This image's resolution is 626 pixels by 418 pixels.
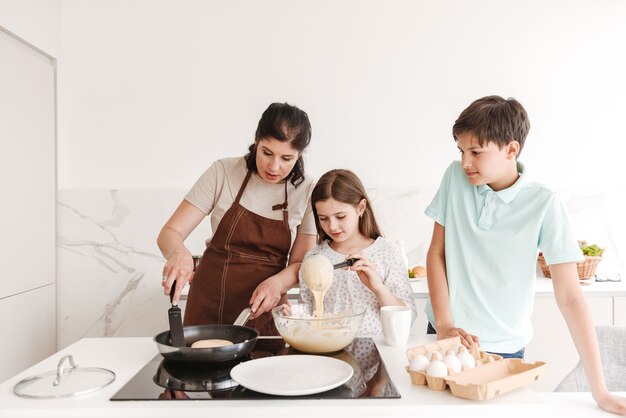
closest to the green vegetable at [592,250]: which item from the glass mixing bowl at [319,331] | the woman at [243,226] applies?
the woman at [243,226]

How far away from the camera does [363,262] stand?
1626 mm

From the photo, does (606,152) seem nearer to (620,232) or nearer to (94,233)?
(620,232)

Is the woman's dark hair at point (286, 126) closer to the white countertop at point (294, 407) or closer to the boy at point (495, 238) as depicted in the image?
the boy at point (495, 238)

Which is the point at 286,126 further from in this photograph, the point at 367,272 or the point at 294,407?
the point at 294,407

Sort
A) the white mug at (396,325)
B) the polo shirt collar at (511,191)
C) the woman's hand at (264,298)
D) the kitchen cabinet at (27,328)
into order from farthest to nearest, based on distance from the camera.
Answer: the kitchen cabinet at (27,328) → the woman's hand at (264,298) → the polo shirt collar at (511,191) → the white mug at (396,325)

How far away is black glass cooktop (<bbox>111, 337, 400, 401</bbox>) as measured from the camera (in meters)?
1.07

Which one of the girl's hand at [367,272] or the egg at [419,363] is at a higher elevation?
the girl's hand at [367,272]

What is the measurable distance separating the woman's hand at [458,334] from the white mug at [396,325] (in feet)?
0.30

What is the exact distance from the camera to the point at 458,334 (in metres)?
1.34

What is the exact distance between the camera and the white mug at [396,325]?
1437 millimetres

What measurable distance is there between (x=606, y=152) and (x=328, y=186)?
2.15m

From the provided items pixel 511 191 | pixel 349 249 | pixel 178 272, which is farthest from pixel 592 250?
pixel 178 272

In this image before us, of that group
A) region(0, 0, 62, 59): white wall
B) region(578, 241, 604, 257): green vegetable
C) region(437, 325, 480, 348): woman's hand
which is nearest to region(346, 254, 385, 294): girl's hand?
region(437, 325, 480, 348): woman's hand

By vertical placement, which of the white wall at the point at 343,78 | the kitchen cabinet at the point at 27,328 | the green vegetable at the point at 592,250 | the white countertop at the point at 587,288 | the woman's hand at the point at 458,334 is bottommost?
the kitchen cabinet at the point at 27,328
